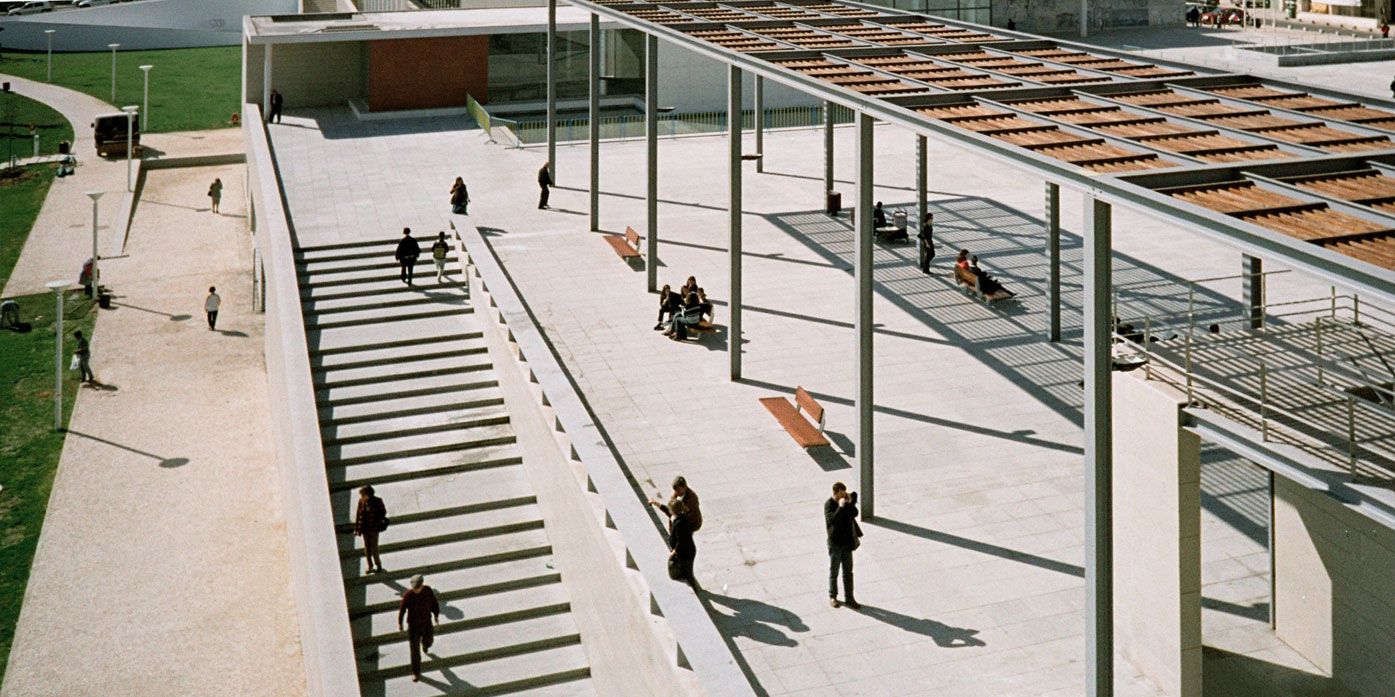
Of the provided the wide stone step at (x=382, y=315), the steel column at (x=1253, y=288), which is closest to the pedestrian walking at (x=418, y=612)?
the wide stone step at (x=382, y=315)

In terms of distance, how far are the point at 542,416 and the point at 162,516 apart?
30.3 feet

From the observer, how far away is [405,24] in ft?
137

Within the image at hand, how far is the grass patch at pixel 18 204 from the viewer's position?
39.7 meters

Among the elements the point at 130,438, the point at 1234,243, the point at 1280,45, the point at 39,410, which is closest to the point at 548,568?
the point at 1234,243

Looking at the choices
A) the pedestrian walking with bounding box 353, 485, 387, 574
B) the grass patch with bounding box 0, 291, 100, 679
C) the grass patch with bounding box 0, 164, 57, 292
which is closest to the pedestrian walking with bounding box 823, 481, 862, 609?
the pedestrian walking with bounding box 353, 485, 387, 574

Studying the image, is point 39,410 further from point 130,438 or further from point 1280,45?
point 1280,45

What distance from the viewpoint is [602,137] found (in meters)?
37.4

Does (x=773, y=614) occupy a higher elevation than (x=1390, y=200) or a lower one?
lower

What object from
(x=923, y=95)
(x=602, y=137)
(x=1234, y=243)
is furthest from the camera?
(x=602, y=137)

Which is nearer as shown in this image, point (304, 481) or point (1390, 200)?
point (1390, 200)

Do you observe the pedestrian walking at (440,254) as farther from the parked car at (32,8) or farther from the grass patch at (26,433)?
the parked car at (32,8)

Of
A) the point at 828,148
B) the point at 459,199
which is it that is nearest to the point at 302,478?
the point at 459,199

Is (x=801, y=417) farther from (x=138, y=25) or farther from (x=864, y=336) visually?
(x=138, y=25)

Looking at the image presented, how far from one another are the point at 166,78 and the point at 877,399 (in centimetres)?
6258
